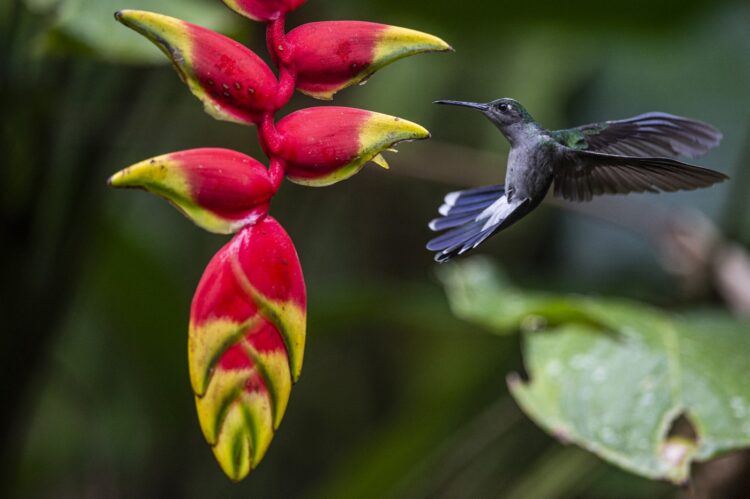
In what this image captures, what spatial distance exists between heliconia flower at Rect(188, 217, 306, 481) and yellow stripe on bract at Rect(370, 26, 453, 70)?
0.32 ft

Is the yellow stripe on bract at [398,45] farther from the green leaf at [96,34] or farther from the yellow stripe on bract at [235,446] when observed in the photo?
the green leaf at [96,34]

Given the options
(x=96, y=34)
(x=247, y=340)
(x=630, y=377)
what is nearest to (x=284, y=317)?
(x=247, y=340)

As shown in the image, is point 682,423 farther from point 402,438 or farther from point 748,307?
point 402,438

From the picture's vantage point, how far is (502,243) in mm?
2152

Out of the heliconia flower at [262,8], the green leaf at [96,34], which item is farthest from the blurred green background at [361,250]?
the heliconia flower at [262,8]

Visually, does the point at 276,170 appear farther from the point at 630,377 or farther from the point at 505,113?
the point at 630,377

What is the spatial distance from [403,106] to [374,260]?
436 millimetres

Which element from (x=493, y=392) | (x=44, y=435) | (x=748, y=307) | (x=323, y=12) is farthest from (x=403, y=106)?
(x=44, y=435)

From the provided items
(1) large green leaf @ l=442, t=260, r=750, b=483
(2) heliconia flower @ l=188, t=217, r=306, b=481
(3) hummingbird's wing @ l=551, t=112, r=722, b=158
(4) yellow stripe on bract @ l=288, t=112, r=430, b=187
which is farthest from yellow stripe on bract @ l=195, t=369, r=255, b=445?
(1) large green leaf @ l=442, t=260, r=750, b=483

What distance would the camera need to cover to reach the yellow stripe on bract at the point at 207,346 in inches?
16.9

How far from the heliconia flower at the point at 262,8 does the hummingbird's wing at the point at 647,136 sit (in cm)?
17

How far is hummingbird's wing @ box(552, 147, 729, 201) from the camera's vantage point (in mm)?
501

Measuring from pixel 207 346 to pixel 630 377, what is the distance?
2.10 feet

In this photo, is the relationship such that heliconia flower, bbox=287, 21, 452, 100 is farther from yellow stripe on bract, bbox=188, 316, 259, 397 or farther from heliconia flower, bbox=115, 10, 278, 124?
yellow stripe on bract, bbox=188, 316, 259, 397
